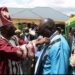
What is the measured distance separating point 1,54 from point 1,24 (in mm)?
460

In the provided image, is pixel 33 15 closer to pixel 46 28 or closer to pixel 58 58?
pixel 46 28

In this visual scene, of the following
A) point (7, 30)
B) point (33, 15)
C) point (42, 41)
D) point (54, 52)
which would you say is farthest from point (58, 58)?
point (33, 15)

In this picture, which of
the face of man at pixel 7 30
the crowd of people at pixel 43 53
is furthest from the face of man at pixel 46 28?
the face of man at pixel 7 30

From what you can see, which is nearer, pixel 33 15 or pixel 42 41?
pixel 42 41

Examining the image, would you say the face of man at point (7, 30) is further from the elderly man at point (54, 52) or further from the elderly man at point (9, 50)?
the elderly man at point (54, 52)

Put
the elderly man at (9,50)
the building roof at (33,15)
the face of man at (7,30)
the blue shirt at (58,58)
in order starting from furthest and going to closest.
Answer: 1. the building roof at (33,15)
2. the face of man at (7,30)
3. the blue shirt at (58,58)
4. the elderly man at (9,50)

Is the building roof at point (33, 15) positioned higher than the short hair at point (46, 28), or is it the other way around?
the short hair at point (46, 28)

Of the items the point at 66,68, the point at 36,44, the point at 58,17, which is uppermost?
the point at 36,44

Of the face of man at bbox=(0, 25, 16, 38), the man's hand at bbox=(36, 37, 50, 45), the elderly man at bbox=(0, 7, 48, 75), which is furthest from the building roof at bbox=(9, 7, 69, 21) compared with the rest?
the man's hand at bbox=(36, 37, 50, 45)

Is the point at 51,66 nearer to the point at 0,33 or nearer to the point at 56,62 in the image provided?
the point at 56,62

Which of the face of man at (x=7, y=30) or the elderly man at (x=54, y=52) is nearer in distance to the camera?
the elderly man at (x=54, y=52)

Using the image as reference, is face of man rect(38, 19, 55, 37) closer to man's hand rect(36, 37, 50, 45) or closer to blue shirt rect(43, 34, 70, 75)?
blue shirt rect(43, 34, 70, 75)

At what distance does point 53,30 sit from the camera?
213 inches

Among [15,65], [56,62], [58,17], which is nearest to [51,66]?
[56,62]
